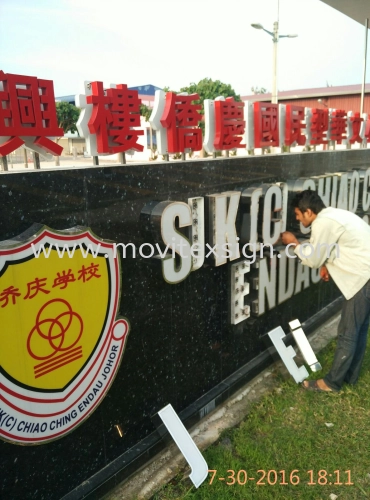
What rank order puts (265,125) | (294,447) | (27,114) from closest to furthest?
(27,114) < (294,447) < (265,125)

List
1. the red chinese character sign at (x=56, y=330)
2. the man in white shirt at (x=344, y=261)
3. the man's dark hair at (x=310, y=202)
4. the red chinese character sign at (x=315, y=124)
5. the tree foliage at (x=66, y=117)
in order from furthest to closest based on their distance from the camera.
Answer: the red chinese character sign at (x=315, y=124)
the man's dark hair at (x=310, y=202)
the man in white shirt at (x=344, y=261)
the tree foliage at (x=66, y=117)
the red chinese character sign at (x=56, y=330)

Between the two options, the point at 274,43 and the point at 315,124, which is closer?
the point at 315,124

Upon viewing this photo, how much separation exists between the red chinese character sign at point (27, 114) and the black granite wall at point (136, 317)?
142 millimetres

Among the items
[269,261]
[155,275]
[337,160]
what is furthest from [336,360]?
[337,160]

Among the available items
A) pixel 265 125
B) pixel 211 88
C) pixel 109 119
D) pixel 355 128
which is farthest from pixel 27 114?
pixel 211 88

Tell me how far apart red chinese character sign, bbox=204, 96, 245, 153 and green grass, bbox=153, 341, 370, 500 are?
2.19 m

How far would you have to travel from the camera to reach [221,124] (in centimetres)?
331

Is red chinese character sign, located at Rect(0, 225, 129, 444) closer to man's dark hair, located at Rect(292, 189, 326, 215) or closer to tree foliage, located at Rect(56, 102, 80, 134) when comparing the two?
tree foliage, located at Rect(56, 102, 80, 134)

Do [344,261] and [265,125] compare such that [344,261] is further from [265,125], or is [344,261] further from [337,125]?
[337,125]

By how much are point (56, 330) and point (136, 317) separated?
0.62 m

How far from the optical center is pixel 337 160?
5379 millimetres

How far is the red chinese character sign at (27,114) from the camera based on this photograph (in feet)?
6.50

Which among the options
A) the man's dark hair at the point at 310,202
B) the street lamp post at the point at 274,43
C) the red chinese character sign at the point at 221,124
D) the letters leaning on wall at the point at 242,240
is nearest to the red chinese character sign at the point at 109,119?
the letters leaning on wall at the point at 242,240
